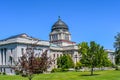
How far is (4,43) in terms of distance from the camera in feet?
294

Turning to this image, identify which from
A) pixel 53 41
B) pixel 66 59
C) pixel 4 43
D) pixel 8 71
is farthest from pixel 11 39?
pixel 53 41

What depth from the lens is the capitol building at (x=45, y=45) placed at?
283 ft

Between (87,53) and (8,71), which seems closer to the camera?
(87,53)

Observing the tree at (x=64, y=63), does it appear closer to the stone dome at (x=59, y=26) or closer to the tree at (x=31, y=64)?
the stone dome at (x=59, y=26)

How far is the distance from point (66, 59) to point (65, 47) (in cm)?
1983

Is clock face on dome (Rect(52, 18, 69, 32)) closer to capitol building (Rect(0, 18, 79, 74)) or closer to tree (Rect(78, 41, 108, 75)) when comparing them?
capitol building (Rect(0, 18, 79, 74))

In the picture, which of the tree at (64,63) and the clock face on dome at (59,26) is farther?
the clock face on dome at (59,26)

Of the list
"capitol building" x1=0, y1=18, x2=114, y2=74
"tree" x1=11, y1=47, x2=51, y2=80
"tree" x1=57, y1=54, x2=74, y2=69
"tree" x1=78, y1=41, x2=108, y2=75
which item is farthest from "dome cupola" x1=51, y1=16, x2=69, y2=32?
"tree" x1=11, y1=47, x2=51, y2=80

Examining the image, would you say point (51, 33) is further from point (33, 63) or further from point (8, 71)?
point (33, 63)

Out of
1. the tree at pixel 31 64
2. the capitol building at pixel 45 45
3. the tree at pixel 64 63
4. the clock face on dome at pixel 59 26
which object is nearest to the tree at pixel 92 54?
the capitol building at pixel 45 45

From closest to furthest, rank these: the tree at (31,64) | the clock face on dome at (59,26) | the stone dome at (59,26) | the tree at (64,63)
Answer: the tree at (31,64)
the tree at (64,63)
the clock face on dome at (59,26)
the stone dome at (59,26)

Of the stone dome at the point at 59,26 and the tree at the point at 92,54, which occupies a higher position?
the stone dome at the point at 59,26

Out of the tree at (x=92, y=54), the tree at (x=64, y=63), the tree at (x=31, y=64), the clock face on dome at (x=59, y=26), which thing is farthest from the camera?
the clock face on dome at (x=59, y=26)

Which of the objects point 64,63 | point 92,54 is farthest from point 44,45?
point 92,54
